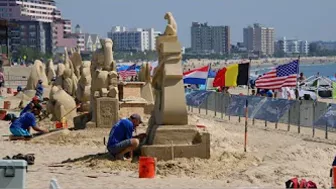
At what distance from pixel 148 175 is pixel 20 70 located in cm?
7081

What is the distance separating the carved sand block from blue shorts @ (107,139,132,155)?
5.51m

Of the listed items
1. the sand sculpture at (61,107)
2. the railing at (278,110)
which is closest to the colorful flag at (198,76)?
the railing at (278,110)

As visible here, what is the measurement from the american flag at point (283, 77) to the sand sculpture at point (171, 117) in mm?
10717

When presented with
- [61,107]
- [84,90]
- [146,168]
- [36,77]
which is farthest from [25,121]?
[36,77]

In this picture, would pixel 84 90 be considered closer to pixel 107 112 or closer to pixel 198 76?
pixel 107 112

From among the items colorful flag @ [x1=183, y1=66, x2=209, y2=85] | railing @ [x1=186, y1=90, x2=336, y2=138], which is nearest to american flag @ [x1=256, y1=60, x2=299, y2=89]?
railing @ [x1=186, y1=90, x2=336, y2=138]

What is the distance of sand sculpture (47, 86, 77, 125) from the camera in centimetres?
2244

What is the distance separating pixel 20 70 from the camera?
81875mm

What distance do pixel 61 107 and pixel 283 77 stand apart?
7165 mm

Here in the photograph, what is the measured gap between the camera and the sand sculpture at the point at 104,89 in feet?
64.2

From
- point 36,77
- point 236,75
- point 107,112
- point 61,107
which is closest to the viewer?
point 107,112

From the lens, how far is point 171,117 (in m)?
14.5

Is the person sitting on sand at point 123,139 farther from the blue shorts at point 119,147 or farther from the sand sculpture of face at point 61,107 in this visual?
the sand sculpture of face at point 61,107

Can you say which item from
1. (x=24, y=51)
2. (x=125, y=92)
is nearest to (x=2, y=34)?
(x=125, y=92)
